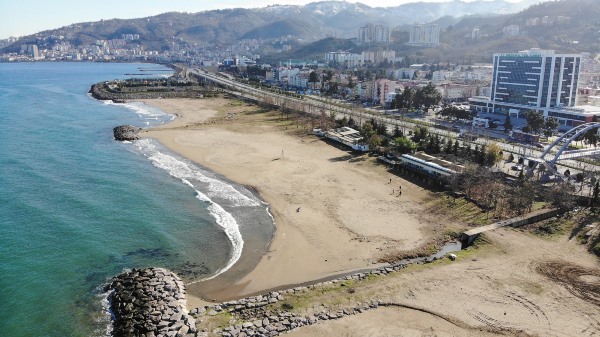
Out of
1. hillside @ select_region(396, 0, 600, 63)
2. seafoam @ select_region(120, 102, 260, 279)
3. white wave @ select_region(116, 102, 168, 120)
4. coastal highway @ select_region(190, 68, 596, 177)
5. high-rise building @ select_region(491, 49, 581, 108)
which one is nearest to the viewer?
seafoam @ select_region(120, 102, 260, 279)

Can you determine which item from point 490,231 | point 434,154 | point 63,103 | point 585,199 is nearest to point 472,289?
point 490,231

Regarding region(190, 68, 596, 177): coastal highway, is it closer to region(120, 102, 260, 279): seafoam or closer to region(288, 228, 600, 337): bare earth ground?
region(288, 228, 600, 337): bare earth ground

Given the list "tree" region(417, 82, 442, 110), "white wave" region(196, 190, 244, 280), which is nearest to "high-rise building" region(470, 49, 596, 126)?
"tree" region(417, 82, 442, 110)

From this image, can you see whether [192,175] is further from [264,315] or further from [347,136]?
[264,315]

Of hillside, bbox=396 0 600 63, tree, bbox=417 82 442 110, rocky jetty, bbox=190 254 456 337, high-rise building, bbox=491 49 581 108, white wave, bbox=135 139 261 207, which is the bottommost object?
rocky jetty, bbox=190 254 456 337

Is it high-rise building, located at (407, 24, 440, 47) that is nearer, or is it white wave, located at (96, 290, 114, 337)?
white wave, located at (96, 290, 114, 337)

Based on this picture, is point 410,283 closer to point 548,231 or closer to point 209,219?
point 548,231

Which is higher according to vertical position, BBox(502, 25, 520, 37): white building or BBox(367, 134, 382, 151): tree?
BBox(502, 25, 520, 37): white building
